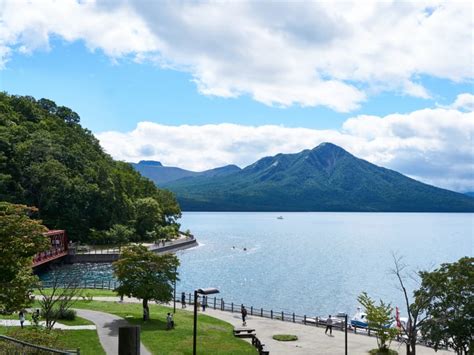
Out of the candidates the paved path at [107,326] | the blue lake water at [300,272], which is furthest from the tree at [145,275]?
the blue lake water at [300,272]

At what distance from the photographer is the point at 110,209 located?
376 feet

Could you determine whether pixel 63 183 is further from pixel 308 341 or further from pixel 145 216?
pixel 308 341

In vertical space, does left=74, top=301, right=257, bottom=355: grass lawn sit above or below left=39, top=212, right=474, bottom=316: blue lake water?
above

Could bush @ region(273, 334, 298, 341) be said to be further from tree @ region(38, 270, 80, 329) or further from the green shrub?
tree @ region(38, 270, 80, 329)

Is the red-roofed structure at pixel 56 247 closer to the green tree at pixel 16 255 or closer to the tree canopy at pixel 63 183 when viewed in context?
the tree canopy at pixel 63 183

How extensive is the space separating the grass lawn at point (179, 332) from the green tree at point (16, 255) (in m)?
8.78

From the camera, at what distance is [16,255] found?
25203mm

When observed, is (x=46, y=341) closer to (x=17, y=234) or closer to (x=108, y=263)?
(x=17, y=234)

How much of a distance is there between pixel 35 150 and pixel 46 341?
10085 cm

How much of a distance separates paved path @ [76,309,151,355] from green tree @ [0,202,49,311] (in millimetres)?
5851

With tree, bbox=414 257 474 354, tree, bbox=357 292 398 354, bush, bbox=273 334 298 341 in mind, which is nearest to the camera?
tree, bbox=414 257 474 354

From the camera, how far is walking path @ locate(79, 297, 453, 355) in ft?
105

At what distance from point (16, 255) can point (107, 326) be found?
37.1 feet

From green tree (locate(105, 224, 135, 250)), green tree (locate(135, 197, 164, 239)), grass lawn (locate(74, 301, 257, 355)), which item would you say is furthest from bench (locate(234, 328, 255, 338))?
green tree (locate(135, 197, 164, 239))
